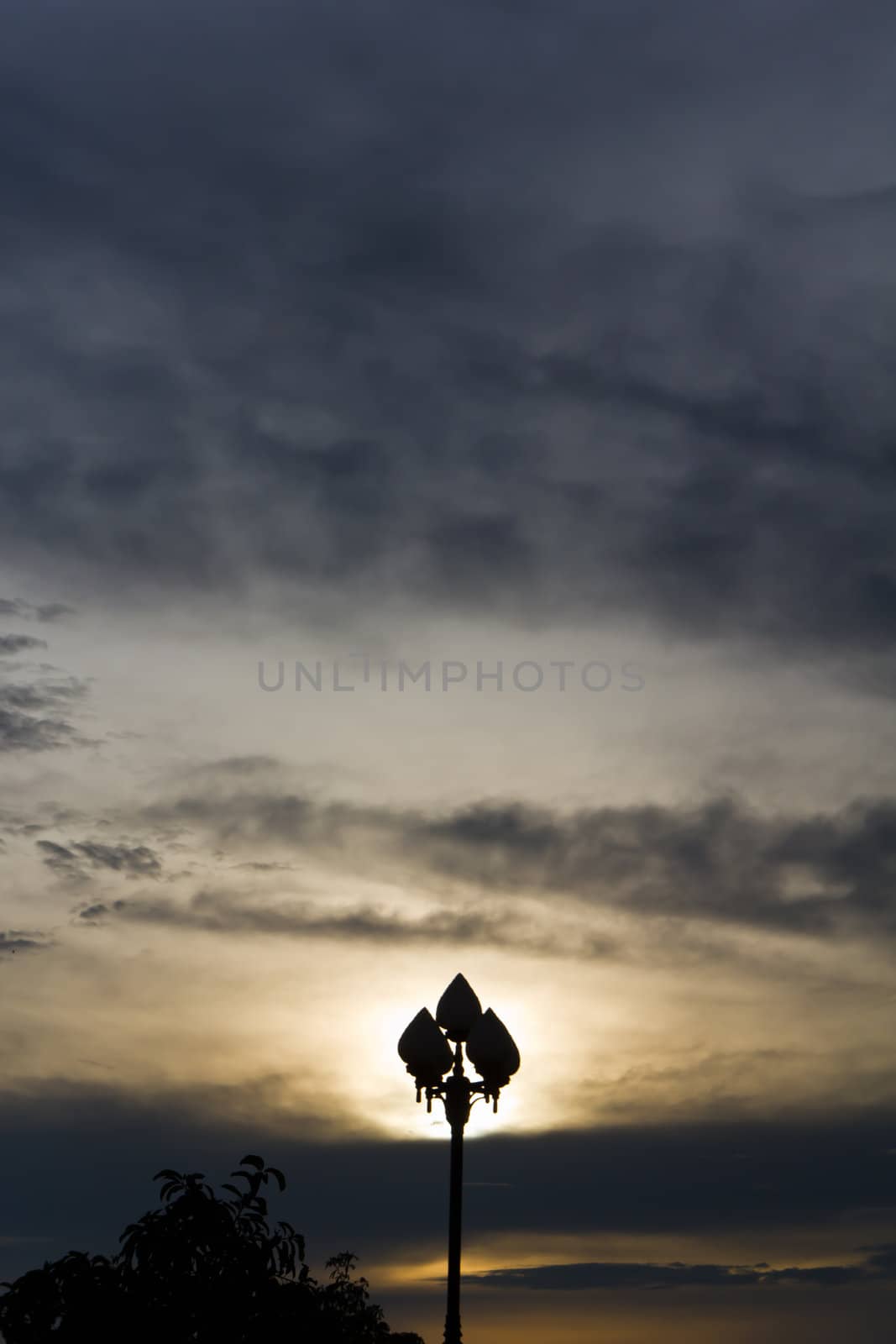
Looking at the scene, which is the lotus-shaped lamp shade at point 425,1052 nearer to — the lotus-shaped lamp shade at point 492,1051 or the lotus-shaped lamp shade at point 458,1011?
the lotus-shaped lamp shade at point 458,1011

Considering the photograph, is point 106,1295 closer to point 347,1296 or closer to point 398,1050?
point 398,1050

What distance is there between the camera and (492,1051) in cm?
1570

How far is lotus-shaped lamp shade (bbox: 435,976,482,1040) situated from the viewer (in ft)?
51.9

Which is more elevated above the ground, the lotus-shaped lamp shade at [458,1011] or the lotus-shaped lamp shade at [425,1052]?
the lotus-shaped lamp shade at [458,1011]

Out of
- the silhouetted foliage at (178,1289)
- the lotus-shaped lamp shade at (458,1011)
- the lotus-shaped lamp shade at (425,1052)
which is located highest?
the lotus-shaped lamp shade at (458,1011)

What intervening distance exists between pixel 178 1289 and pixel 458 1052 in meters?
5.39

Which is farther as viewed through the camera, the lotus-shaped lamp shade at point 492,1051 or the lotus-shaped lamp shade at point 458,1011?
the lotus-shaped lamp shade at point 458,1011

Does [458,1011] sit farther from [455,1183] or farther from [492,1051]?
[455,1183]

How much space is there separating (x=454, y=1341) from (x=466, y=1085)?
2.50 m

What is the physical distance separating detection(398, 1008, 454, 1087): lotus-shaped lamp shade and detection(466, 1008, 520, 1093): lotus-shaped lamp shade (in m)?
0.29

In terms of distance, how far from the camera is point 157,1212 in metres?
18.4

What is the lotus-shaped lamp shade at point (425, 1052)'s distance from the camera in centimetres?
1572

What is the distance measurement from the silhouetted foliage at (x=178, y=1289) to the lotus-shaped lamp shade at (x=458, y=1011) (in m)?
3.85

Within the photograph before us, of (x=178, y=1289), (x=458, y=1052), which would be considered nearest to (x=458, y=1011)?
(x=458, y=1052)
